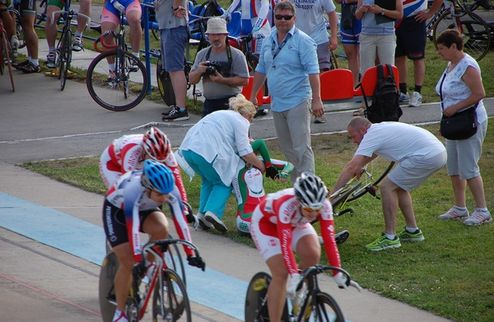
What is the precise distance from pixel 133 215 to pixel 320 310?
148 centimetres

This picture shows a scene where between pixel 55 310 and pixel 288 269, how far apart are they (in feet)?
7.95

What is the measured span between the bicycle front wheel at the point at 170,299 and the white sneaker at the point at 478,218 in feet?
13.8

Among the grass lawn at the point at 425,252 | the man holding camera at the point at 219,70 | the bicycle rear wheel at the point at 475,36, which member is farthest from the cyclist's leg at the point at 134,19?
the bicycle rear wheel at the point at 475,36

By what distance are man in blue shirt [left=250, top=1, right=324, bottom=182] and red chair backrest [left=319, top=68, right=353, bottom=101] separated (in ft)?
9.26

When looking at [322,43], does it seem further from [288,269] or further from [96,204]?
[288,269]

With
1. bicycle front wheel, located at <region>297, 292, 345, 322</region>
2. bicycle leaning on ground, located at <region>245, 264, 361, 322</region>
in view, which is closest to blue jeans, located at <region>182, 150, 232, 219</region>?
bicycle leaning on ground, located at <region>245, 264, 361, 322</region>

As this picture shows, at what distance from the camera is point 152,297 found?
777 cm

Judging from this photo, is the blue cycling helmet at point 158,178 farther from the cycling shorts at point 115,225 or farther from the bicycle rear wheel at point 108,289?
the bicycle rear wheel at point 108,289

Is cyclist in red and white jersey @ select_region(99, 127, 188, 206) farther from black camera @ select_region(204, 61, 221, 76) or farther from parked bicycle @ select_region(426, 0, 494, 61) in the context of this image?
parked bicycle @ select_region(426, 0, 494, 61)

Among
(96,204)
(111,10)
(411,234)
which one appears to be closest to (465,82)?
(411,234)

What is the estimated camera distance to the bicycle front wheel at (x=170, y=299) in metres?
7.52

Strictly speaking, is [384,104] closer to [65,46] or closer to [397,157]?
[397,157]

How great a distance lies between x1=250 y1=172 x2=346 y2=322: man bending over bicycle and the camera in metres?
7.30

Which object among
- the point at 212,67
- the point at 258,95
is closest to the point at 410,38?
the point at 258,95
